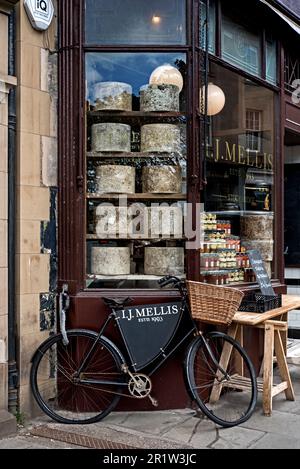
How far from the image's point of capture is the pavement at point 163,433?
4293 mm

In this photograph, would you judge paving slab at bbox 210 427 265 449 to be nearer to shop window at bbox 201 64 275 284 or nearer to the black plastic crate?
the black plastic crate

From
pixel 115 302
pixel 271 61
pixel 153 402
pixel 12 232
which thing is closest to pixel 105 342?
pixel 115 302

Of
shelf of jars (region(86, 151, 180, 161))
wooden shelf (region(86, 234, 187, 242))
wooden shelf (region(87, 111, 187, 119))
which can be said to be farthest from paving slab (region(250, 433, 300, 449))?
wooden shelf (region(87, 111, 187, 119))

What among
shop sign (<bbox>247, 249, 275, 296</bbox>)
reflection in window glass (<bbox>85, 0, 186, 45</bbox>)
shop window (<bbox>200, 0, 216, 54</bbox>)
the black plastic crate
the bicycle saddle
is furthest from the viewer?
shop sign (<bbox>247, 249, 275, 296</bbox>)

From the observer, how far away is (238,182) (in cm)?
654

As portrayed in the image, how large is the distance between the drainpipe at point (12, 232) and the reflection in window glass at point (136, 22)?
772 millimetres

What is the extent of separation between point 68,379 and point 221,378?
53.7 inches

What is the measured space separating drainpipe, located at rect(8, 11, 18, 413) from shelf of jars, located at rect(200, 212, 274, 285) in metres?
1.77

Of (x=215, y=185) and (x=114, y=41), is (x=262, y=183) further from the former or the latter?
(x=114, y=41)

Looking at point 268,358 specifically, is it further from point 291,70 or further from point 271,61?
point 291,70

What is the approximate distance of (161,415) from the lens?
4961 mm

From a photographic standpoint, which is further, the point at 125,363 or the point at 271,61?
the point at 271,61

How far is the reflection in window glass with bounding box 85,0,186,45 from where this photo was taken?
5207 millimetres
